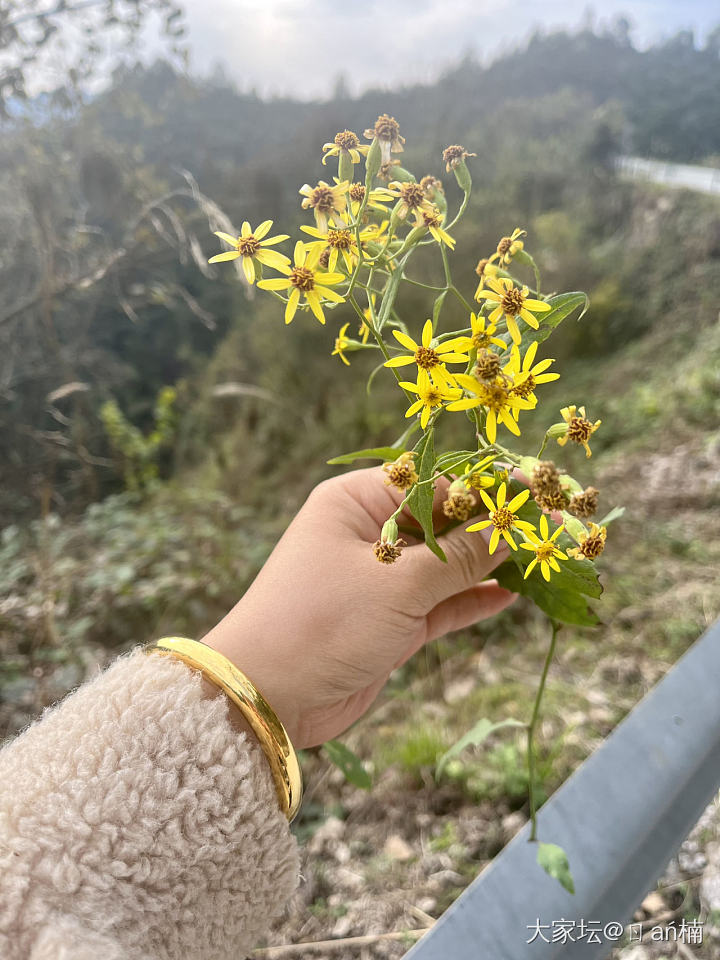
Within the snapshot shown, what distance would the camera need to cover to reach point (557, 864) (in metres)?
0.40

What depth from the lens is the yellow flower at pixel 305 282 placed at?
286 millimetres

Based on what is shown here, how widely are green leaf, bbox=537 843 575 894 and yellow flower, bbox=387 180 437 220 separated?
1.36ft

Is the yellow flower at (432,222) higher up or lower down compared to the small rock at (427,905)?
higher up

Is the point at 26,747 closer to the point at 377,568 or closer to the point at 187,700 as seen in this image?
the point at 187,700

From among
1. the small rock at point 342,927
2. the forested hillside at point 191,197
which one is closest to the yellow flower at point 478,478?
the forested hillside at point 191,197

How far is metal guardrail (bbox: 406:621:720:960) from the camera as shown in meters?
0.39

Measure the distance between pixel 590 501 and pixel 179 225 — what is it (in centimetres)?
63

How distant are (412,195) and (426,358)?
9 centimetres

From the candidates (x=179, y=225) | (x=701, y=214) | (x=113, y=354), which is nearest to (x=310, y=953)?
(x=179, y=225)

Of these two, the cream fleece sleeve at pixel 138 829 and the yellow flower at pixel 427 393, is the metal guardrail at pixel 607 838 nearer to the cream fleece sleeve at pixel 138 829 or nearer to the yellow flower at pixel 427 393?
the cream fleece sleeve at pixel 138 829

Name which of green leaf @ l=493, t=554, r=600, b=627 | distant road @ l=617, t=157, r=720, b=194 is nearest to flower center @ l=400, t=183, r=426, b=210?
green leaf @ l=493, t=554, r=600, b=627

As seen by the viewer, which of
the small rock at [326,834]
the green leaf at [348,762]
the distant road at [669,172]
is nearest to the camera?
the green leaf at [348,762]

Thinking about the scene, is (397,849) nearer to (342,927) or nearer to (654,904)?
Result: (342,927)

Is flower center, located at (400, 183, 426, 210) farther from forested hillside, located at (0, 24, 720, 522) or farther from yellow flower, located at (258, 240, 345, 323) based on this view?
forested hillside, located at (0, 24, 720, 522)
